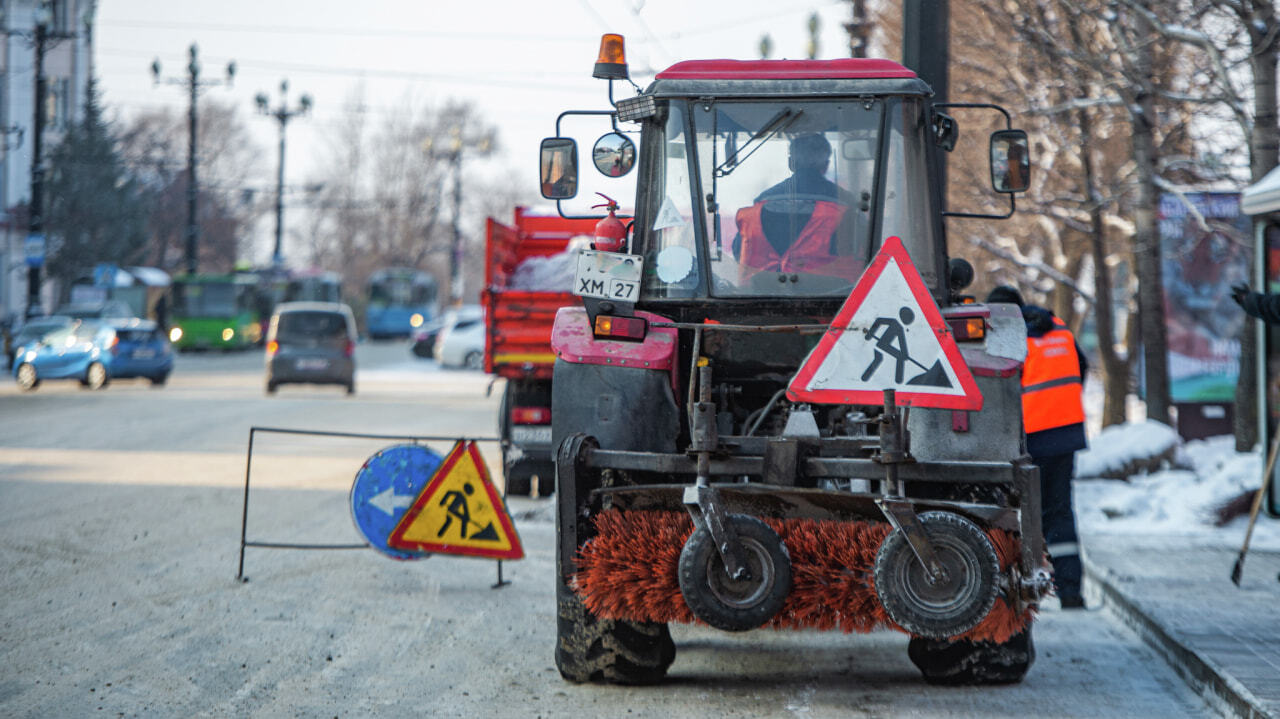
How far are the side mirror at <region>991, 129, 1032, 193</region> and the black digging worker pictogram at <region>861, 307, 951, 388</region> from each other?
1.71 meters

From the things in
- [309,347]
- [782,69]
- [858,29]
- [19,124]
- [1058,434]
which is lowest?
[1058,434]

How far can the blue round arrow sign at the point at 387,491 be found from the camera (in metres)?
7.90

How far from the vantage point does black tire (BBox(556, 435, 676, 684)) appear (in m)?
5.72

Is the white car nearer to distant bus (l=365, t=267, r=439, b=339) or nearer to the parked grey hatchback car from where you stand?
the parked grey hatchback car

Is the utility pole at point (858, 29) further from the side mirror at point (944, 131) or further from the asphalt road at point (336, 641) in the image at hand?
the side mirror at point (944, 131)

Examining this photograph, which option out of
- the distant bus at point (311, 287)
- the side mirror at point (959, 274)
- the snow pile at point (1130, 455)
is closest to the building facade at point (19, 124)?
the distant bus at point (311, 287)

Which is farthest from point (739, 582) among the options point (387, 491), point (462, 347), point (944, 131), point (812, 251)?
point (462, 347)

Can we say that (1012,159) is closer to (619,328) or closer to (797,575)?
(619,328)

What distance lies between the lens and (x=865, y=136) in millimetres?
6520

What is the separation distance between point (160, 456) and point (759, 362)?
10341 millimetres

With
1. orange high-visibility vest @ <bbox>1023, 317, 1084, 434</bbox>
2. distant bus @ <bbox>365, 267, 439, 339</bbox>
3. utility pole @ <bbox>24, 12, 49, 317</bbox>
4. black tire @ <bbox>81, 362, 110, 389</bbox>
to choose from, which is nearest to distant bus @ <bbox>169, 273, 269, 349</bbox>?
utility pole @ <bbox>24, 12, 49, 317</bbox>

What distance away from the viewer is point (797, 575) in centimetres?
538

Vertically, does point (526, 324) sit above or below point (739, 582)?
above

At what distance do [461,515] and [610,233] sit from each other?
2.00 meters
